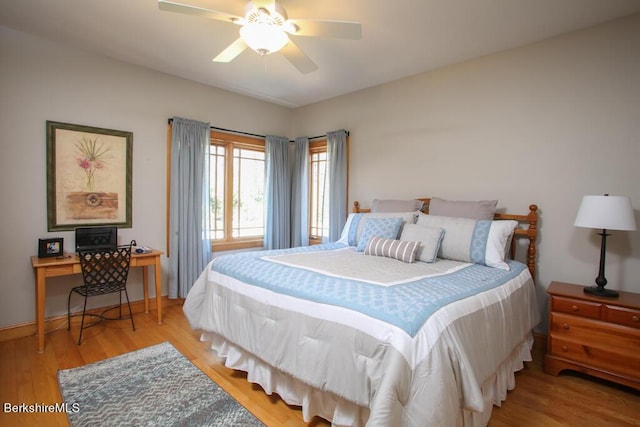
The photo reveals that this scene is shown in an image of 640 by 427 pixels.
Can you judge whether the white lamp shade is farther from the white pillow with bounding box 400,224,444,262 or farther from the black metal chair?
the black metal chair

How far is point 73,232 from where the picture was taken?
312 cm

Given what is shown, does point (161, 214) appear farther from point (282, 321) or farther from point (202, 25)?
point (282, 321)

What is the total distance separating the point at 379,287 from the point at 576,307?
5.09ft

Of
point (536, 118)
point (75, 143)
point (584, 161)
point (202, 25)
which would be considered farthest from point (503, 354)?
point (75, 143)

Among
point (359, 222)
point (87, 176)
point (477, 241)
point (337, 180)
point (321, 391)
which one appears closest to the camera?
point (321, 391)

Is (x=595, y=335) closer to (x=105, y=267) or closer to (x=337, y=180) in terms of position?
(x=337, y=180)

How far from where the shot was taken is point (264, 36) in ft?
6.95

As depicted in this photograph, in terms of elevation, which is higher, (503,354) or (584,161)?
(584,161)

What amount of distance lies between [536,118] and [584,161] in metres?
0.52

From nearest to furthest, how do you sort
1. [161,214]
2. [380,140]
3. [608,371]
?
[608,371], [161,214], [380,140]

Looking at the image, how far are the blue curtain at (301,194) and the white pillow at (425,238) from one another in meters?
2.08

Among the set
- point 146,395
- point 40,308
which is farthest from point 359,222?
point 40,308

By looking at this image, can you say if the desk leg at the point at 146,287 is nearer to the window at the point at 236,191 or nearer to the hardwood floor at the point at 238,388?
the hardwood floor at the point at 238,388

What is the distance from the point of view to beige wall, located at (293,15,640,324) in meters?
2.45
